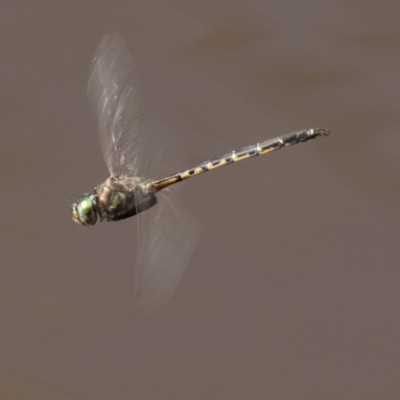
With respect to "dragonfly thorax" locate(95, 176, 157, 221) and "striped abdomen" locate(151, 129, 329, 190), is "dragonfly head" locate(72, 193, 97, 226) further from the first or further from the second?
"striped abdomen" locate(151, 129, 329, 190)

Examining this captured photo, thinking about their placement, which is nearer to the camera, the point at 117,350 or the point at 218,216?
the point at 117,350

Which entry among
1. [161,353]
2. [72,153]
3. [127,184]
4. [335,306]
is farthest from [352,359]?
[72,153]

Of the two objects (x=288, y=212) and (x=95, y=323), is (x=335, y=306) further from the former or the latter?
(x=95, y=323)

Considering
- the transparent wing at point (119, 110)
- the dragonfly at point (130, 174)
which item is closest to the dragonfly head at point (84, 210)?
the dragonfly at point (130, 174)

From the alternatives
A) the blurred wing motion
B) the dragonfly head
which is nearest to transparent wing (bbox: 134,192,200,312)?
the blurred wing motion

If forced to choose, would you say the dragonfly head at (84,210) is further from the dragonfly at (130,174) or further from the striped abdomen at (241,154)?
the striped abdomen at (241,154)

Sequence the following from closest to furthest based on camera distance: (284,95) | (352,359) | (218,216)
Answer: (352,359), (218,216), (284,95)
